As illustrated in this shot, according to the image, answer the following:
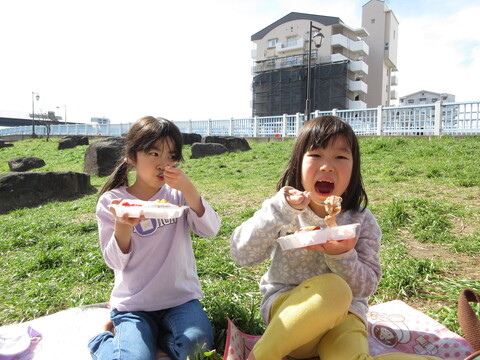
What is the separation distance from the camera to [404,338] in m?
2.03

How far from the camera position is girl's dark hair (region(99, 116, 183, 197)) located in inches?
81.9

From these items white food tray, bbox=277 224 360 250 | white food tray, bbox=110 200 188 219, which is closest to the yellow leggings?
white food tray, bbox=277 224 360 250

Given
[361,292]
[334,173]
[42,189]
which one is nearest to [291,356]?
[361,292]

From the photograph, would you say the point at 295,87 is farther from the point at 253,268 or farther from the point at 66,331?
the point at 66,331

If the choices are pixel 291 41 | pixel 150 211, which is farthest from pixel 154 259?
pixel 291 41

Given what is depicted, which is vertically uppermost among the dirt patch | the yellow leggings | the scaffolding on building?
the scaffolding on building

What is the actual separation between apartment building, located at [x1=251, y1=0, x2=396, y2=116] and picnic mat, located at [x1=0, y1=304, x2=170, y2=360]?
3494 cm

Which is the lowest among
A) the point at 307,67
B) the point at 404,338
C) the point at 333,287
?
the point at 404,338

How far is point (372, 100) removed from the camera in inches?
1591

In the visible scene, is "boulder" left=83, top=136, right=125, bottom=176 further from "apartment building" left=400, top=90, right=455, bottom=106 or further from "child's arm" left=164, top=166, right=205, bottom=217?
"apartment building" left=400, top=90, right=455, bottom=106

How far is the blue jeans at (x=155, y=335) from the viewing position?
178 cm

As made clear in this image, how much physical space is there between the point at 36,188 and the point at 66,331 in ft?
22.6

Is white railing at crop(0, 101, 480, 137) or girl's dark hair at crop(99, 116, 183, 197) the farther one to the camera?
white railing at crop(0, 101, 480, 137)

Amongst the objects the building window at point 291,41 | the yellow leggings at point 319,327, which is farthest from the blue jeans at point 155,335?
the building window at point 291,41
